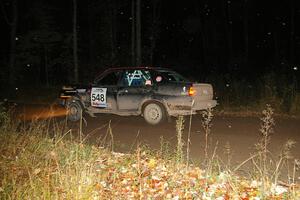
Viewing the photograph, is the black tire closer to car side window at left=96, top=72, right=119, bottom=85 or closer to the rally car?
the rally car

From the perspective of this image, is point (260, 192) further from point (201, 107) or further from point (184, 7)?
point (184, 7)

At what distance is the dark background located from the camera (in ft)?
100

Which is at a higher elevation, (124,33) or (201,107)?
(124,33)

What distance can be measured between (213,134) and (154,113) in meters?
2.35

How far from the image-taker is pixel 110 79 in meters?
14.3

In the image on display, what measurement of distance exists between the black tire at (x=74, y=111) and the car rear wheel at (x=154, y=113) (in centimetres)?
233

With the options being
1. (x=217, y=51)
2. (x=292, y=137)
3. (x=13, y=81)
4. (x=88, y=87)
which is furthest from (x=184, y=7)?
(x=292, y=137)

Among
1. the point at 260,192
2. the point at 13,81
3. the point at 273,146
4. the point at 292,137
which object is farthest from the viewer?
the point at 13,81

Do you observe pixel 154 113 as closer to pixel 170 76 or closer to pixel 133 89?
pixel 133 89

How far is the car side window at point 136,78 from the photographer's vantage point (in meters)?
13.6

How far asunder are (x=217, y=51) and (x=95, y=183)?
134 ft

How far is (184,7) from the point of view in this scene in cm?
4781

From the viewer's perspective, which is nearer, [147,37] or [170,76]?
[170,76]

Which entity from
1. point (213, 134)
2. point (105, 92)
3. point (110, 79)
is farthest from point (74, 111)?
point (213, 134)
